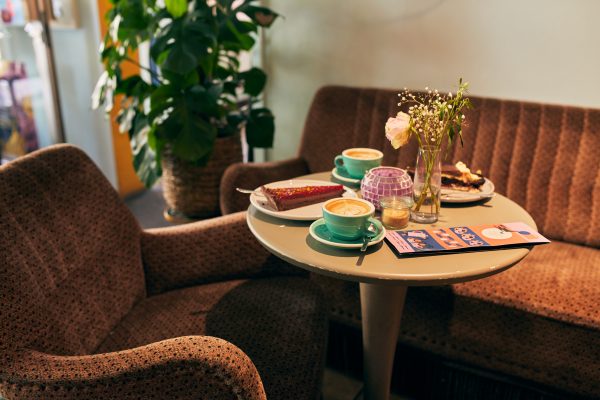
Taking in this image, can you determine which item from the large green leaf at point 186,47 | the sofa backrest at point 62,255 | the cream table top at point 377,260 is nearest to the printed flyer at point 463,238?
the cream table top at point 377,260

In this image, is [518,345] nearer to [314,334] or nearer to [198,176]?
[314,334]

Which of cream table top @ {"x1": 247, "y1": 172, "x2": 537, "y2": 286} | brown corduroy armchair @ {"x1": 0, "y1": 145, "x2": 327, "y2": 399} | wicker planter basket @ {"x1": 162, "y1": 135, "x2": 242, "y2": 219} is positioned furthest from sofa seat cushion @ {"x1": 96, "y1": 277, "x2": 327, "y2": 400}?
wicker planter basket @ {"x1": 162, "y1": 135, "x2": 242, "y2": 219}

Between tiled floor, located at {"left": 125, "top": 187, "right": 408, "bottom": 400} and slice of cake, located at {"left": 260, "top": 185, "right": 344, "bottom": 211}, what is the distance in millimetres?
746

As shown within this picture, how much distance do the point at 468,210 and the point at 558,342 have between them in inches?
19.5

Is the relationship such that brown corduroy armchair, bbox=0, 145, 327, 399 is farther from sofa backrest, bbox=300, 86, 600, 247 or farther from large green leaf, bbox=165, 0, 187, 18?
large green leaf, bbox=165, 0, 187, 18

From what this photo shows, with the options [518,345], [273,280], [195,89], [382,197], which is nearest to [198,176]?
[195,89]

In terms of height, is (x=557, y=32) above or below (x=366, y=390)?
above

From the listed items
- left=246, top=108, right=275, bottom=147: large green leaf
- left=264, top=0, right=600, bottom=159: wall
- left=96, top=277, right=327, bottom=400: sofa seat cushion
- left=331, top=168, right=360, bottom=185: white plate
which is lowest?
left=96, top=277, right=327, bottom=400: sofa seat cushion

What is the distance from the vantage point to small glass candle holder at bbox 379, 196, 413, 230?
4.12 ft

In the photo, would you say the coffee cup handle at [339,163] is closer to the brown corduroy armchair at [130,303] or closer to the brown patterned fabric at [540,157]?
the brown corduroy armchair at [130,303]

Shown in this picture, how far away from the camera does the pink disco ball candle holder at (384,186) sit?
1339 millimetres

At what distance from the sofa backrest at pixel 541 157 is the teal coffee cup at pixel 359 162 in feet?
1.95

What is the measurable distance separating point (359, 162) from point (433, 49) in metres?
1.08

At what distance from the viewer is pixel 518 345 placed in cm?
156
